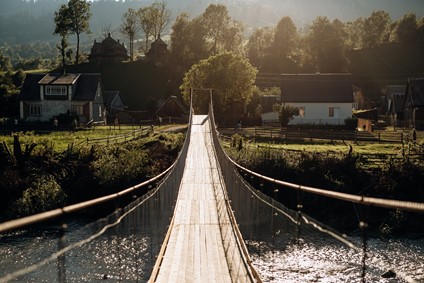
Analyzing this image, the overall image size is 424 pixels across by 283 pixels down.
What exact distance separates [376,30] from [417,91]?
203 ft

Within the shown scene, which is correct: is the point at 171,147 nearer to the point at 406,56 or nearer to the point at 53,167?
the point at 53,167

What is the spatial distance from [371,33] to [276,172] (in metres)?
87.5

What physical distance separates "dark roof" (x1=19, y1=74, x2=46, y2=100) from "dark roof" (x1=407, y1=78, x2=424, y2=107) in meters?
36.4

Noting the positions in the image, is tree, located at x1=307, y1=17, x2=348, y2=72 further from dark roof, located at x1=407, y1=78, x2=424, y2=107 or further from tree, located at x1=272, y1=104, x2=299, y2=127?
tree, located at x1=272, y1=104, x2=299, y2=127

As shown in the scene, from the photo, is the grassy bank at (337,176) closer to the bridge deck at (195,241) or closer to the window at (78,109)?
the bridge deck at (195,241)

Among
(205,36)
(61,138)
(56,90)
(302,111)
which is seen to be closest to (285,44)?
(205,36)

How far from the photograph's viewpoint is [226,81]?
46.9 meters

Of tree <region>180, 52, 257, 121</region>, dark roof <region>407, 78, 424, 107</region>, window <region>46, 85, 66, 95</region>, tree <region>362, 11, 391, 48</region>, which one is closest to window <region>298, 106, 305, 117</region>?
tree <region>180, 52, 257, 121</region>

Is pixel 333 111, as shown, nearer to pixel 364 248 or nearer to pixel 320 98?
pixel 320 98

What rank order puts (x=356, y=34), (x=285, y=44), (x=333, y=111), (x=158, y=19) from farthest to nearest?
(x=356, y=34)
(x=158, y=19)
(x=285, y=44)
(x=333, y=111)

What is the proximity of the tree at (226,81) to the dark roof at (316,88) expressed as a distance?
161 inches

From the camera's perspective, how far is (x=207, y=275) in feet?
25.7

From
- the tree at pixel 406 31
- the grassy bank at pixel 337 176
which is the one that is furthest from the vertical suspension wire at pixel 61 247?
the tree at pixel 406 31

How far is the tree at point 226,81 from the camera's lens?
47.0 meters
